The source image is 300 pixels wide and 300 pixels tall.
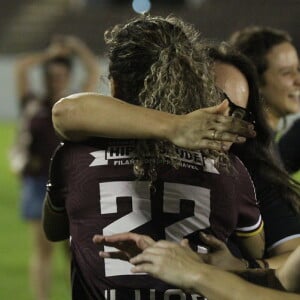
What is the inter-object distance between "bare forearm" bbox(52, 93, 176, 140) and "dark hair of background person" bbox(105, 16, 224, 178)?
144mm

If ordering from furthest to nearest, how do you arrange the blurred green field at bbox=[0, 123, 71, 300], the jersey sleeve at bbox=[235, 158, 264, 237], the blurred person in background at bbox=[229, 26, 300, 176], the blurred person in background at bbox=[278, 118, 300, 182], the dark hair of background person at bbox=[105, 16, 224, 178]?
the blurred green field at bbox=[0, 123, 71, 300] → the blurred person in background at bbox=[278, 118, 300, 182] → the blurred person in background at bbox=[229, 26, 300, 176] → the jersey sleeve at bbox=[235, 158, 264, 237] → the dark hair of background person at bbox=[105, 16, 224, 178]

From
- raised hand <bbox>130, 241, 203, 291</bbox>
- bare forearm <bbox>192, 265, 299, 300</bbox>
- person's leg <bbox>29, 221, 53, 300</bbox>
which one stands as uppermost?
person's leg <bbox>29, 221, 53, 300</bbox>

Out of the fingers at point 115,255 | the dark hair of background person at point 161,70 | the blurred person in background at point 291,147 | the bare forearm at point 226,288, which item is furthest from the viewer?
the blurred person in background at point 291,147

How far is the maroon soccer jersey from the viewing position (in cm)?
291

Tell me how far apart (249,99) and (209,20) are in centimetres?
2188

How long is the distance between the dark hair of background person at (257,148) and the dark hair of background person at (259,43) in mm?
830

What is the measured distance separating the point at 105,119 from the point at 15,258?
6.24m

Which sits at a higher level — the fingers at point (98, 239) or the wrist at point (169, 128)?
the wrist at point (169, 128)

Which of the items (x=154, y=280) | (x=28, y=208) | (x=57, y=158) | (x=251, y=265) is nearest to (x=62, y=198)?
(x=57, y=158)

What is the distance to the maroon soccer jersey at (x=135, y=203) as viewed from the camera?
9.53 ft

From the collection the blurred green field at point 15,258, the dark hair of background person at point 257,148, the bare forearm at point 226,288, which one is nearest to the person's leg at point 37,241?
the blurred green field at point 15,258

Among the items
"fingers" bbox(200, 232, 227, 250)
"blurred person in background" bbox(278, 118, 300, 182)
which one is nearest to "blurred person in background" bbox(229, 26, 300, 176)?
"blurred person in background" bbox(278, 118, 300, 182)

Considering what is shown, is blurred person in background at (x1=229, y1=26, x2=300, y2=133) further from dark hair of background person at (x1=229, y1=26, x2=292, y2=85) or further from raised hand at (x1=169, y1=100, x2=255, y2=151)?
raised hand at (x1=169, y1=100, x2=255, y2=151)

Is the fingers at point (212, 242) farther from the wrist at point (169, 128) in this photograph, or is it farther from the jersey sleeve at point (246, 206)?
the wrist at point (169, 128)
